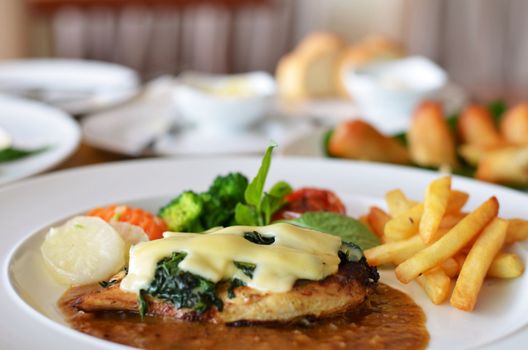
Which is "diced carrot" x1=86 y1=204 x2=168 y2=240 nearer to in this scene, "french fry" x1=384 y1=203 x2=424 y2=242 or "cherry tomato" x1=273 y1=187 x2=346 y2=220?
"cherry tomato" x1=273 y1=187 x2=346 y2=220

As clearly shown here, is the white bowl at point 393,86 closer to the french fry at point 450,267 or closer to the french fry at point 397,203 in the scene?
the french fry at point 397,203

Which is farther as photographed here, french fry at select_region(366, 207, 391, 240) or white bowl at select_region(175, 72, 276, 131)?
white bowl at select_region(175, 72, 276, 131)

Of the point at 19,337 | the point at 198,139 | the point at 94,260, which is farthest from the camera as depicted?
the point at 198,139

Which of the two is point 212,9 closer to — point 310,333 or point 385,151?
point 385,151

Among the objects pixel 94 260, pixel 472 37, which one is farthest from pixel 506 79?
pixel 94 260

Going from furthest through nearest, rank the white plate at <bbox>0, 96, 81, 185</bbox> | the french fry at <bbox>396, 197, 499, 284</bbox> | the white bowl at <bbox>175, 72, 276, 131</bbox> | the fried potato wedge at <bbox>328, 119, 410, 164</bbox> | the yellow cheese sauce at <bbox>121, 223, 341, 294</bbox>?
1. the white bowl at <bbox>175, 72, 276, 131</bbox>
2. the fried potato wedge at <bbox>328, 119, 410, 164</bbox>
3. the white plate at <bbox>0, 96, 81, 185</bbox>
4. the french fry at <bbox>396, 197, 499, 284</bbox>
5. the yellow cheese sauce at <bbox>121, 223, 341, 294</bbox>

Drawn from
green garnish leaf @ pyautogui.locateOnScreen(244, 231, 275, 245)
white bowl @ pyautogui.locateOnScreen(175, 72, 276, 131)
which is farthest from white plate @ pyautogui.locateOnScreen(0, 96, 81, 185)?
green garnish leaf @ pyautogui.locateOnScreen(244, 231, 275, 245)

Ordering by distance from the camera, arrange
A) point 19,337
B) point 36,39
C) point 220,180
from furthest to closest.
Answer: point 36,39
point 220,180
point 19,337

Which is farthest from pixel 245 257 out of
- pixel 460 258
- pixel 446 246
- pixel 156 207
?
pixel 156 207
